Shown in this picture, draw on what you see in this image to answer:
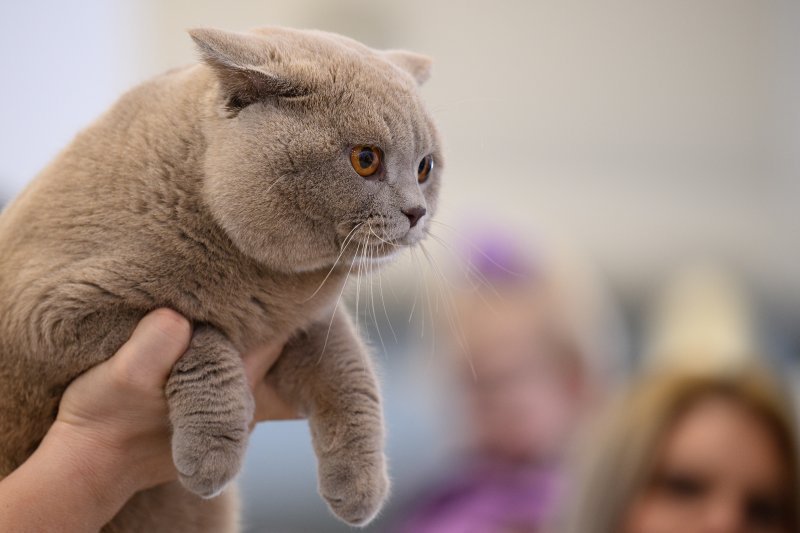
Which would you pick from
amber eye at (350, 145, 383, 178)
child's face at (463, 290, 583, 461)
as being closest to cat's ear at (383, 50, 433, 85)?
→ amber eye at (350, 145, 383, 178)

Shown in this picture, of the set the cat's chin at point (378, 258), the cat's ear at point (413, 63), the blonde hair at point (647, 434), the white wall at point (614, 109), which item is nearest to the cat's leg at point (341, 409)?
the cat's chin at point (378, 258)

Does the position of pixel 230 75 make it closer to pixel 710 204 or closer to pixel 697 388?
pixel 697 388

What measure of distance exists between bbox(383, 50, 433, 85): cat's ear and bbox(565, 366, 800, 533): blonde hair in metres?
0.74

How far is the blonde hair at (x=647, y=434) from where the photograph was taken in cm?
145

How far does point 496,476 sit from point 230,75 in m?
1.29

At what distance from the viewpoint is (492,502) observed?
1.87 metres

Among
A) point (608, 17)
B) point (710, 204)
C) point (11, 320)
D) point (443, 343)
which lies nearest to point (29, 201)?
point (11, 320)

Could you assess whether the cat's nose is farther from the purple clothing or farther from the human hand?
the purple clothing

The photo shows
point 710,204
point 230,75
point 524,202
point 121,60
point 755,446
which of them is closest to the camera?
point 230,75

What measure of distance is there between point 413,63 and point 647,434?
771 mm

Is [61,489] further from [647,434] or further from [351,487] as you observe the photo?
[647,434]

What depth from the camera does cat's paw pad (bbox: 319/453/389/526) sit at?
981 millimetres

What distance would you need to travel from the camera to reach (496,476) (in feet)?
6.30

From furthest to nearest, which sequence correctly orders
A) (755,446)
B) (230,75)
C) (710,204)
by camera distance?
(710,204) < (755,446) < (230,75)
